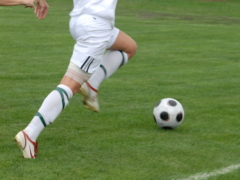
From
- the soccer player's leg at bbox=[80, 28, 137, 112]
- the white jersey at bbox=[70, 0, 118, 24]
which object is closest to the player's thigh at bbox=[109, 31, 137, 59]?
the soccer player's leg at bbox=[80, 28, 137, 112]

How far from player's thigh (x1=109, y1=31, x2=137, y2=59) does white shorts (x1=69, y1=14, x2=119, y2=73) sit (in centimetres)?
69

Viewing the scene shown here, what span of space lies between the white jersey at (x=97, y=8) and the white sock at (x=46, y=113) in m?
0.77

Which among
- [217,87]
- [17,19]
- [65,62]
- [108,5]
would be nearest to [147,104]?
[217,87]

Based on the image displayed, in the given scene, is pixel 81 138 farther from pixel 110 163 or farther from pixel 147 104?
pixel 147 104

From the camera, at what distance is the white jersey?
5.41 metres

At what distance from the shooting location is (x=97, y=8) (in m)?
5.41

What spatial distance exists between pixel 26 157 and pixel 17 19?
13.6m

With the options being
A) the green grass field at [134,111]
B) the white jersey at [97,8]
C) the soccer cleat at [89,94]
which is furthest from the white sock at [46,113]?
the soccer cleat at [89,94]

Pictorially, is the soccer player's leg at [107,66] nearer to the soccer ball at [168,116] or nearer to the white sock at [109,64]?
the white sock at [109,64]

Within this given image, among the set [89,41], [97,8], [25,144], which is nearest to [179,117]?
[89,41]

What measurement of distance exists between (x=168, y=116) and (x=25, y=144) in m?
1.73

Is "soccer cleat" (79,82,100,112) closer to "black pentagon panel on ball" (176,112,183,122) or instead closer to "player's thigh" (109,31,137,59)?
"player's thigh" (109,31,137,59)

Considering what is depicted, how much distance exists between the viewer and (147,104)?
7.56 m

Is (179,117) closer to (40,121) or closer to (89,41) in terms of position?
(89,41)
